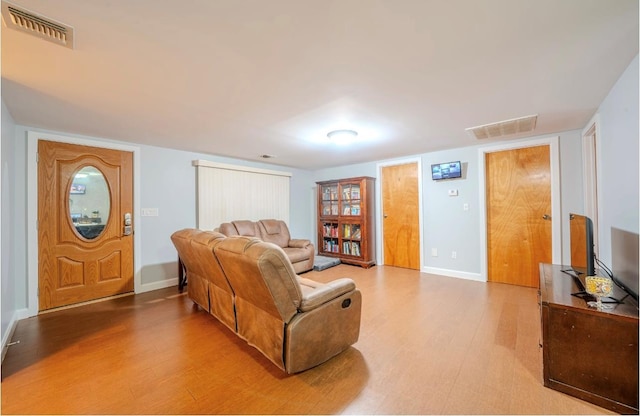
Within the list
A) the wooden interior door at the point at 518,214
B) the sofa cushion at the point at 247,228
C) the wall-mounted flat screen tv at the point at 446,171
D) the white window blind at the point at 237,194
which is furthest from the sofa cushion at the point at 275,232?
the wooden interior door at the point at 518,214

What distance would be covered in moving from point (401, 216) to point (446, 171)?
3.79 feet

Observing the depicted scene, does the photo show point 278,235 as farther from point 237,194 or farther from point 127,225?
point 127,225

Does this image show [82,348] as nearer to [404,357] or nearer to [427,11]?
[404,357]

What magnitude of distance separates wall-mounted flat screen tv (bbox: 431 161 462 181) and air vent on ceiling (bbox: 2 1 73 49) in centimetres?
440

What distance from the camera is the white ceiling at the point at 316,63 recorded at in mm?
1279

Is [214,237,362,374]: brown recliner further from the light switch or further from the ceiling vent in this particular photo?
the ceiling vent

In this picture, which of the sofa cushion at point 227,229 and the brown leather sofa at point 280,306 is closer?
the brown leather sofa at point 280,306

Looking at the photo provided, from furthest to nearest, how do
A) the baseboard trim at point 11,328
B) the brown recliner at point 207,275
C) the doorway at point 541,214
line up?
1. the doorway at point 541,214
2. the brown recliner at point 207,275
3. the baseboard trim at point 11,328

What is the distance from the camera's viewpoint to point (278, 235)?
5.10 meters

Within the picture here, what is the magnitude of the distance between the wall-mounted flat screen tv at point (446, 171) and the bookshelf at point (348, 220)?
1210 millimetres

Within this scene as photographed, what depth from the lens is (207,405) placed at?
1.54 metres

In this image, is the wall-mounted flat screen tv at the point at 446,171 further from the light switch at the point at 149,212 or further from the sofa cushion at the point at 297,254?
the light switch at the point at 149,212

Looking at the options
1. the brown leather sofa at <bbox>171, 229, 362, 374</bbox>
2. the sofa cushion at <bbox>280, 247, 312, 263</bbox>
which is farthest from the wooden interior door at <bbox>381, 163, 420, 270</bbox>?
the brown leather sofa at <bbox>171, 229, 362, 374</bbox>

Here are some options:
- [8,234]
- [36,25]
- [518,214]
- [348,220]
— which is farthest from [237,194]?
[518,214]
